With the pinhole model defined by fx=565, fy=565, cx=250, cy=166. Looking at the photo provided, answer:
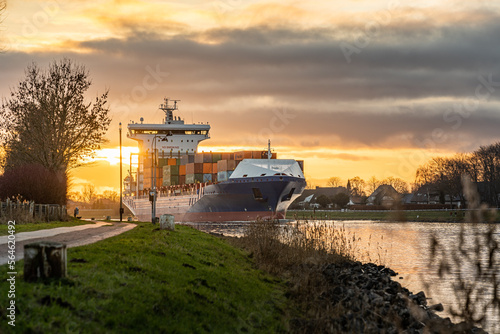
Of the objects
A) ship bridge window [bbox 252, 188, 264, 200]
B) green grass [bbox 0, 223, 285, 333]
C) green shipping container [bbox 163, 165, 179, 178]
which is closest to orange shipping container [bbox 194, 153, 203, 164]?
green shipping container [bbox 163, 165, 179, 178]

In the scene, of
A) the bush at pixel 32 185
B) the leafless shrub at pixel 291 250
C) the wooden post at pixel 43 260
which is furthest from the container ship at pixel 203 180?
the wooden post at pixel 43 260

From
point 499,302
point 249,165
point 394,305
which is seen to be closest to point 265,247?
point 394,305

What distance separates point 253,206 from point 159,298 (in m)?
64.7

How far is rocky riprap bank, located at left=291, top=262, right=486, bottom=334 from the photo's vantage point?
38.2ft

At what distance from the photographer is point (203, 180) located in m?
84.6

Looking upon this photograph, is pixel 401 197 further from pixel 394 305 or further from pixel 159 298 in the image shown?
pixel 394 305

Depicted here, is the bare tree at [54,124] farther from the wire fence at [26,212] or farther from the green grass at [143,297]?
the green grass at [143,297]

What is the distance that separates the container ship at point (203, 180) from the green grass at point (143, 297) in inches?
1651

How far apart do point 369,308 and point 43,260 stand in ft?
26.8

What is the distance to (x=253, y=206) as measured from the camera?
7431cm

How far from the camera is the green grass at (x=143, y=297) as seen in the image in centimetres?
758

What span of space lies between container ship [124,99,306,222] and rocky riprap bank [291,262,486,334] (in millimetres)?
38462

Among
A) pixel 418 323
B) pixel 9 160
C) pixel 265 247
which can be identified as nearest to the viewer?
pixel 418 323

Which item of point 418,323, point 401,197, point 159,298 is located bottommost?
point 418,323
